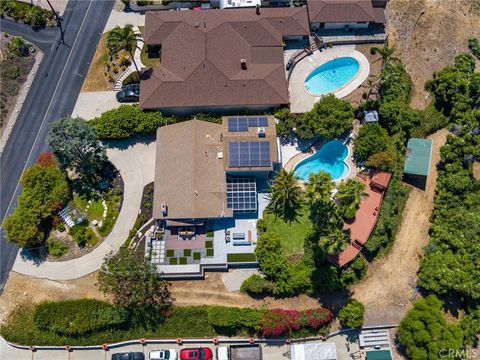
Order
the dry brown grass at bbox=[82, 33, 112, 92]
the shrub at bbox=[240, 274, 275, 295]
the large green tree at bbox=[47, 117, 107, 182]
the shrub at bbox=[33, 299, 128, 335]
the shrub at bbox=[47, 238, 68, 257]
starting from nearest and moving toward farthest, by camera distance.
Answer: the shrub at bbox=[33, 299, 128, 335] < the shrub at bbox=[240, 274, 275, 295] < the large green tree at bbox=[47, 117, 107, 182] < the shrub at bbox=[47, 238, 68, 257] < the dry brown grass at bbox=[82, 33, 112, 92]

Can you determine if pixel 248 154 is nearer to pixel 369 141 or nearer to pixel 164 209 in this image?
pixel 164 209

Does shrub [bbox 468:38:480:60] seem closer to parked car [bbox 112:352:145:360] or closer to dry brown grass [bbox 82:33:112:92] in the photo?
dry brown grass [bbox 82:33:112:92]

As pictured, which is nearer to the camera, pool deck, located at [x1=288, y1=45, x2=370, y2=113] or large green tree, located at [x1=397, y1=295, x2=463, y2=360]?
large green tree, located at [x1=397, y1=295, x2=463, y2=360]

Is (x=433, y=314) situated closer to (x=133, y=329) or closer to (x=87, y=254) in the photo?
(x=133, y=329)

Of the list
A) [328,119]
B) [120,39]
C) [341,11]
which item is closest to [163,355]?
[328,119]

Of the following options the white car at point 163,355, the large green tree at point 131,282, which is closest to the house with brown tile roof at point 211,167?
the large green tree at point 131,282

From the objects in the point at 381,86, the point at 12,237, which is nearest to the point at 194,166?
the point at 12,237

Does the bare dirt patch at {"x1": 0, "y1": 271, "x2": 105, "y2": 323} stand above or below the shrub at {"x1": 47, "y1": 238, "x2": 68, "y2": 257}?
below

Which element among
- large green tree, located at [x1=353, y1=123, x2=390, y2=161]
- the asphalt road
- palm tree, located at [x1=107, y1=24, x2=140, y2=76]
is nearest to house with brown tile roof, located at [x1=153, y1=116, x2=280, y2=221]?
large green tree, located at [x1=353, y1=123, x2=390, y2=161]
